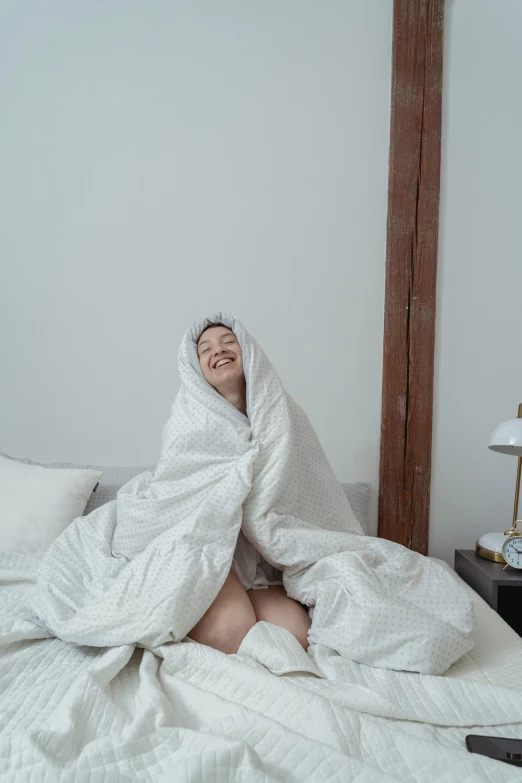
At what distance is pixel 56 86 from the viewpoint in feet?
8.21

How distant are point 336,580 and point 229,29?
2.17m

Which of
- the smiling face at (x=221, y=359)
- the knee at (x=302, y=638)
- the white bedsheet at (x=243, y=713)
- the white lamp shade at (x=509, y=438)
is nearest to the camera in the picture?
the white bedsheet at (x=243, y=713)

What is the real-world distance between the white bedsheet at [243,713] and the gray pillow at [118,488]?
2.27 ft

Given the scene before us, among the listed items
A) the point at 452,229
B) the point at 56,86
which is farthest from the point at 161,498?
the point at 56,86

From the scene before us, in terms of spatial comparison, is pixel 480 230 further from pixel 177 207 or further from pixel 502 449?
pixel 177 207

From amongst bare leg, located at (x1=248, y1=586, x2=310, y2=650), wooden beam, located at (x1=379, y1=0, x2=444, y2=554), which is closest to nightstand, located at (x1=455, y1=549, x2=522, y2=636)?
wooden beam, located at (x1=379, y1=0, x2=444, y2=554)

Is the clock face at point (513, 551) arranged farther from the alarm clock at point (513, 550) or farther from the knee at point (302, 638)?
the knee at point (302, 638)

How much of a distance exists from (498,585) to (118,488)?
4.29 feet

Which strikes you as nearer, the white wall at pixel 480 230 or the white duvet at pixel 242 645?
the white duvet at pixel 242 645

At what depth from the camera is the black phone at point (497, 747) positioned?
933 millimetres

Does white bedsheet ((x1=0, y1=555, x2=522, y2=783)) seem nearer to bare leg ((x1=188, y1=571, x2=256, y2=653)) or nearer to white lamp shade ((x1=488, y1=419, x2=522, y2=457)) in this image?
bare leg ((x1=188, y1=571, x2=256, y2=653))

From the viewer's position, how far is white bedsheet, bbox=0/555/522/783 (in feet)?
2.82

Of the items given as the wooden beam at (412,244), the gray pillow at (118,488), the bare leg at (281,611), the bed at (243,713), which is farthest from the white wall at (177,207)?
the bed at (243,713)

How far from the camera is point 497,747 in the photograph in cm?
97
